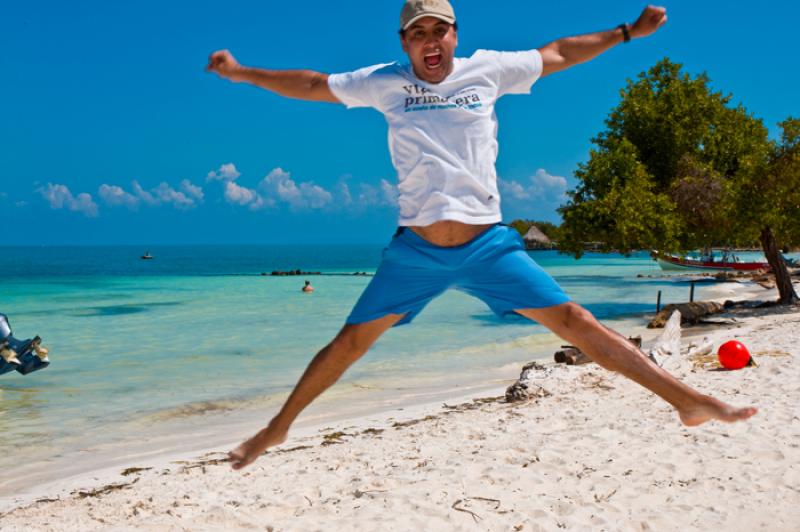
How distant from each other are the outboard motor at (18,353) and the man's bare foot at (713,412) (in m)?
4.98

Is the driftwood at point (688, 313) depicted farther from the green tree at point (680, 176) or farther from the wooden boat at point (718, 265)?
the wooden boat at point (718, 265)

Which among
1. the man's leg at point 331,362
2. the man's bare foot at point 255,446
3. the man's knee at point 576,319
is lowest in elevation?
the man's bare foot at point 255,446

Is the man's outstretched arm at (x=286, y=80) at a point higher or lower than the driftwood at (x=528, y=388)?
higher

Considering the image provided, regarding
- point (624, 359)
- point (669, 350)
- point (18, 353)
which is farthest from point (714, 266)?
point (624, 359)

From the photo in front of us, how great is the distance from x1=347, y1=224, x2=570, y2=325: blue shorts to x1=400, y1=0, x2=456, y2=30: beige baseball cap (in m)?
0.92

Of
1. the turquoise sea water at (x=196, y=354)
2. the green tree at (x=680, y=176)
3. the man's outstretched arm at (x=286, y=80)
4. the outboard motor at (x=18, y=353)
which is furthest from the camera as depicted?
the green tree at (x=680, y=176)

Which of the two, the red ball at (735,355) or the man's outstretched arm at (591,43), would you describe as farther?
the red ball at (735,355)

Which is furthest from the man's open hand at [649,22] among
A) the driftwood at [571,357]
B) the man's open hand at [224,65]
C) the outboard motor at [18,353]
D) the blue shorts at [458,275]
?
the driftwood at [571,357]

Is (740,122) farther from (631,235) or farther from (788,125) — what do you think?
(631,235)

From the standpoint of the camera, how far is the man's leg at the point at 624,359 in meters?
3.14

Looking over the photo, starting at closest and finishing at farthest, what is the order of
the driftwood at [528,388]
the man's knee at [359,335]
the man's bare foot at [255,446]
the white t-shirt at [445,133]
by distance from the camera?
the white t-shirt at [445,133], the man's knee at [359,335], the man's bare foot at [255,446], the driftwood at [528,388]

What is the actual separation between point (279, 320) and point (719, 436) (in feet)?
74.7

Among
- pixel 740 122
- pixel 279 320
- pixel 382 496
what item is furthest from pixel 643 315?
pixel 382 496

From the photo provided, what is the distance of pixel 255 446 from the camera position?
3.52 metres
